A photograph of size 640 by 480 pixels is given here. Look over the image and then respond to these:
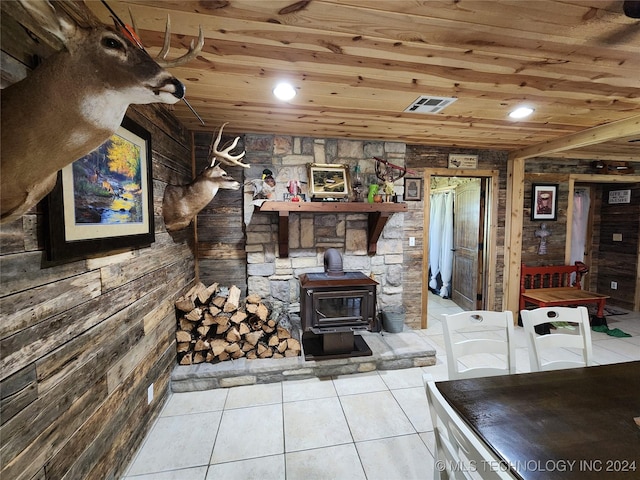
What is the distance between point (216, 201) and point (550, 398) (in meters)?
2.95

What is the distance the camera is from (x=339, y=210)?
267cm

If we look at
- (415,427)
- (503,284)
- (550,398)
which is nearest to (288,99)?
(550,398)

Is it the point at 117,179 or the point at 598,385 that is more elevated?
the point at 117,179

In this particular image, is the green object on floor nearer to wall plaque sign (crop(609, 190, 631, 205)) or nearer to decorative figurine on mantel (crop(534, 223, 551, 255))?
decorative figurine on mantel (crop(534, 223, 551, 255))

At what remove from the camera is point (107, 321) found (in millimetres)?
1369

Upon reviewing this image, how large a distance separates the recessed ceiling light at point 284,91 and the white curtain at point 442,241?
11.7 ft

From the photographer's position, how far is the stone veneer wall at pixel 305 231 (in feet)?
9.35

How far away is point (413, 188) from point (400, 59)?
6.36 feet

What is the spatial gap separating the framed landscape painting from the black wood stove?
55.0 inches

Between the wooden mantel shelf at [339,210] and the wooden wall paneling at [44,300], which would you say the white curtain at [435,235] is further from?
the wooden wall paneling at [44,300]

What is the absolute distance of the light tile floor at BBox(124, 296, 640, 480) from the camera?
5.06 feet

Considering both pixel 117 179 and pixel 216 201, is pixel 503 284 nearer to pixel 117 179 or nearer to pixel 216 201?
pixel 216 201

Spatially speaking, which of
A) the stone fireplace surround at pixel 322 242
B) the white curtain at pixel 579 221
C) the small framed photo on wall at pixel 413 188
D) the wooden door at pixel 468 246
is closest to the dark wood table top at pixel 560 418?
the stone fireplace surround at pixel 322 242

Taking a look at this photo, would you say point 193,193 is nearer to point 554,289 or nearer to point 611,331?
point 554,289
